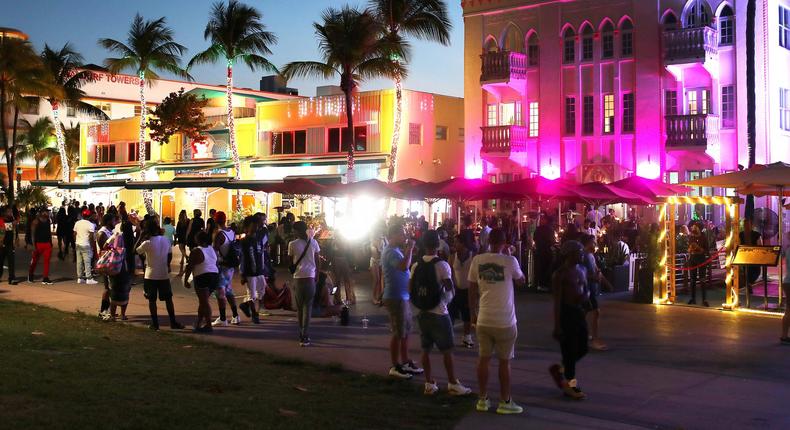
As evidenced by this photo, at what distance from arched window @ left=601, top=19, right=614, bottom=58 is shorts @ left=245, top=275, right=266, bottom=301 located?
19.9m

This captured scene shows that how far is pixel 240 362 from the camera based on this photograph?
10.2 m

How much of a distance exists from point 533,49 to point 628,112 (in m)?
4.52

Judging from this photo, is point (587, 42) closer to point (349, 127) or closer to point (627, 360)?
point (349, 127)

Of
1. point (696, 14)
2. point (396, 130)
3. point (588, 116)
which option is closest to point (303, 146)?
point (396, 130)

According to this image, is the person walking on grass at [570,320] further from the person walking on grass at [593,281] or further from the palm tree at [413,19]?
the palm tree at [413,19]

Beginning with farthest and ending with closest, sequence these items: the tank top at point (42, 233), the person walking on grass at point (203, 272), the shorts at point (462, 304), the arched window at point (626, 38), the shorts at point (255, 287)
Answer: the arched window at point (626, 38), the tank top at point (42, 233), the shorts at point (255, 287), the person walking on grass at point (203, 272), the shorts at point (462, 304)

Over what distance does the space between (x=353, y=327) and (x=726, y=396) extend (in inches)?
246

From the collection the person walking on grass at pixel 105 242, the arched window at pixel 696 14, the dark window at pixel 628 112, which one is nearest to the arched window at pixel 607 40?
the dark window at pixel 628 112

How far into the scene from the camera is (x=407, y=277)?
31.5 ft

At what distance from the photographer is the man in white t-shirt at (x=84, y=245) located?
61.8 feet

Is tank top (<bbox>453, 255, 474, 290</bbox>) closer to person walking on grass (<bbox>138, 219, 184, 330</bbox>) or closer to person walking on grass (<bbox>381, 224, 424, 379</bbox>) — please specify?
person walking on grass (<bbox>381, 224, 424, 379</bbox>)

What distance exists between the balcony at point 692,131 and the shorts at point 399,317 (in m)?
20.4

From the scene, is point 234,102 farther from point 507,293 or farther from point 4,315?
point 507,293

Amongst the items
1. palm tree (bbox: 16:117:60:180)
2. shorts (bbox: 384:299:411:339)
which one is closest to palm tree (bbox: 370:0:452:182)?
shorts (bbox: 384:299:411:339)
